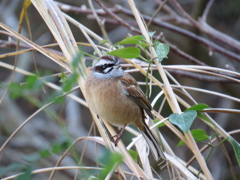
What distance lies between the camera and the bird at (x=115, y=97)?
258 centimetres

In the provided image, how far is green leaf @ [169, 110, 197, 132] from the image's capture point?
192cm

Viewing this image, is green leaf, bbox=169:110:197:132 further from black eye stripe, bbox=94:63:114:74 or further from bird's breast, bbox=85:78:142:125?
black eye stripe, bbox=94:63:114:74

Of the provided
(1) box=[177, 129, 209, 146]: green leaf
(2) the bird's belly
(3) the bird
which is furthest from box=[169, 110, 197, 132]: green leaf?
(2) the bird's belly

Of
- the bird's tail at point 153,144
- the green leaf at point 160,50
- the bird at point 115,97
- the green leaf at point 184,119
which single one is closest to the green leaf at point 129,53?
the green leaf at point 160,50

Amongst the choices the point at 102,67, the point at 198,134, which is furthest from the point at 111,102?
the point at 198,134

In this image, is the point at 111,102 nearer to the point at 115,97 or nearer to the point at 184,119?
the point at 115,97

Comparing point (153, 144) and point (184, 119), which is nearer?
point (184, 119)

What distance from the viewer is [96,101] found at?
2609 millimetres

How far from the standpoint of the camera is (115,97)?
107 inches

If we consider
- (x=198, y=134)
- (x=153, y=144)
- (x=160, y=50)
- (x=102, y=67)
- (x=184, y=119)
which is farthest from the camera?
(x=102, y=67)

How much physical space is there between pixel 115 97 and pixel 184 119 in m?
0.84

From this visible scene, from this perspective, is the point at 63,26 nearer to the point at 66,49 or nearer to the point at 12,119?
the point at 66,49

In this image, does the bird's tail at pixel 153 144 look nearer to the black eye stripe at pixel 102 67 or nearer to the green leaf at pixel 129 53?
the black eye stripe at pixel 102 67

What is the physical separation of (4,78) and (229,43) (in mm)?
4120
